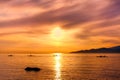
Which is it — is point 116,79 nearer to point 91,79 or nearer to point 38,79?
point 91,79

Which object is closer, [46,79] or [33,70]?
[46,79]

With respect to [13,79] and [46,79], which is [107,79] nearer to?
[46,79]

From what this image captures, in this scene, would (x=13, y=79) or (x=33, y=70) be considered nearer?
(x=13, y=79)

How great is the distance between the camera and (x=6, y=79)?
4156 inches

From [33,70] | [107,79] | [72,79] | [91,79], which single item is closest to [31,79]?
[72,79]

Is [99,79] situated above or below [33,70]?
below

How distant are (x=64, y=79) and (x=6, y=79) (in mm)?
24735

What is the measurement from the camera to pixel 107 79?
4151 inches

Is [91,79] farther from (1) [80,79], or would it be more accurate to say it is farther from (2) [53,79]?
(2) [53,79]

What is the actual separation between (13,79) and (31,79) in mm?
8244

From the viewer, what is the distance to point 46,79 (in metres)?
107

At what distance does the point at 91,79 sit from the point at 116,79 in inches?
413

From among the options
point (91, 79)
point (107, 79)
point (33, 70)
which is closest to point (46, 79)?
point (91, 79)

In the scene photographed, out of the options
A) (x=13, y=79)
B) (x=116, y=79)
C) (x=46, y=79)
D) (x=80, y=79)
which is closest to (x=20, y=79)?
(x=13, y=79)
